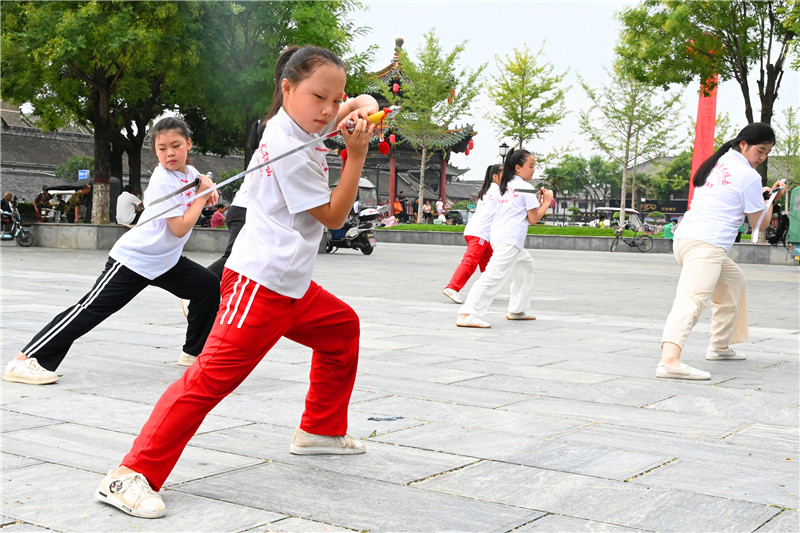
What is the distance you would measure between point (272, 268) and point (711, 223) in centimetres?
347

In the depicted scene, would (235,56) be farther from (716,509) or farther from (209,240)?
(716,509)

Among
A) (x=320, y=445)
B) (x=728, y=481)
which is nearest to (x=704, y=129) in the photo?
(x=728, y=481)

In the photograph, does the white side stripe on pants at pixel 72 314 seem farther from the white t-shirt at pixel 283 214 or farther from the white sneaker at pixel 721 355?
the white sneaker at pixel 721 355

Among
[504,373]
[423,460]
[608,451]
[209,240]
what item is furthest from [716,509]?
[209,240]

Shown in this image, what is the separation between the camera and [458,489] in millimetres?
3068

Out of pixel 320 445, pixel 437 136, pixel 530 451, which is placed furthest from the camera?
pixel 437 136

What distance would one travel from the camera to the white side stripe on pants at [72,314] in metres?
4.80

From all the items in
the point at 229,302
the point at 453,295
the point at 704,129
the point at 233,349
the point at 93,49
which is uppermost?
the point at 704,129

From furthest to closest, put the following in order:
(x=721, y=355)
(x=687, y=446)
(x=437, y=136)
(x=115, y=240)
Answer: (x=437, y=136) → (x=115, y=240) → (x=721, y=355) → (x=687, y=446)

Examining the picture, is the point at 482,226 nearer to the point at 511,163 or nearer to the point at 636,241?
the point at 511,163

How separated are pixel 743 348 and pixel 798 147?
49.9m

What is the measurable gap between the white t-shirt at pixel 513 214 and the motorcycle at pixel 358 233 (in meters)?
11.9

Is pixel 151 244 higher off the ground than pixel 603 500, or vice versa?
pixel 151 244

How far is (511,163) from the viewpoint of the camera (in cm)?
823
